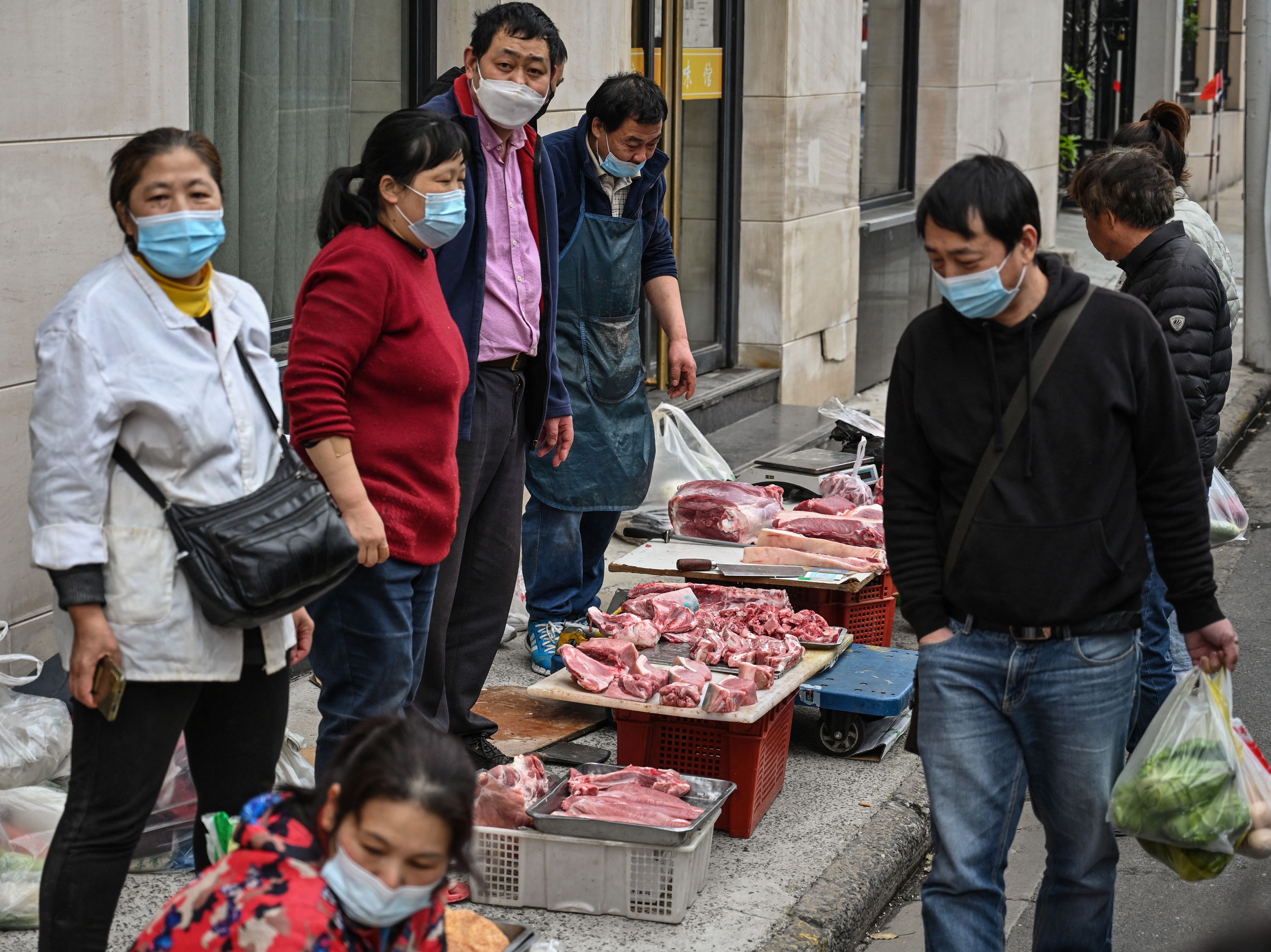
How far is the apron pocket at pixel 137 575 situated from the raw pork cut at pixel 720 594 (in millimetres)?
2661

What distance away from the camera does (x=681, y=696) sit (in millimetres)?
4477

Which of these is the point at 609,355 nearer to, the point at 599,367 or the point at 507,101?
the point at 599,367

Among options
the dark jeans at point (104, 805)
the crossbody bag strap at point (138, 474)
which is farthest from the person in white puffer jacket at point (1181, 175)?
the dark jeans at point (104, 805)

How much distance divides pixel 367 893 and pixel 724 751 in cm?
222

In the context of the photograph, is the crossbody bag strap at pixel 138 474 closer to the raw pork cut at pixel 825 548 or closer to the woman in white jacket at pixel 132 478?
the woman in white jacket at pixel 132 478

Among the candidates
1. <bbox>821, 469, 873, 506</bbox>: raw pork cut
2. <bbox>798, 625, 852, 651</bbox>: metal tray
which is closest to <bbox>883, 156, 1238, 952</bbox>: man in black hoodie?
<bbox>798, 625, 852, 651</bbox>: metal tray

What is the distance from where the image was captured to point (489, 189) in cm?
441

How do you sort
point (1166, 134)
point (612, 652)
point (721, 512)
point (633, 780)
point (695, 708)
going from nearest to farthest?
point (633, 780), point (695, 708), point (612, 652), point (1166, 134), point (721, 512)

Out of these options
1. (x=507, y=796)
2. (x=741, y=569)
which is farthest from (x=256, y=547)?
(x=741, y=569)

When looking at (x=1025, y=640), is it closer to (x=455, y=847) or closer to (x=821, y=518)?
(x=455, y=847)

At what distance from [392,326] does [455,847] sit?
1.53 metres

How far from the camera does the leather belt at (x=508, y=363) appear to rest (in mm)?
4496

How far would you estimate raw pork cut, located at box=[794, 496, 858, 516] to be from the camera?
6.53 meters

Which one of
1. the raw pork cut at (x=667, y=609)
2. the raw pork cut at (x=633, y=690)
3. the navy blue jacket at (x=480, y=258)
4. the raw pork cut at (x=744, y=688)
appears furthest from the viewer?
the raw pork cut at (x=667, y=609)
